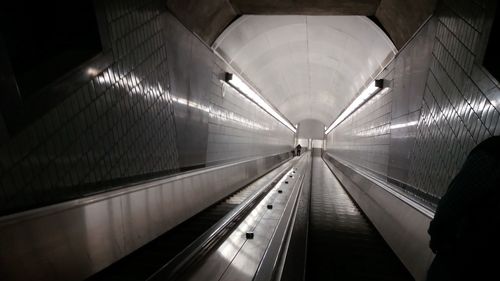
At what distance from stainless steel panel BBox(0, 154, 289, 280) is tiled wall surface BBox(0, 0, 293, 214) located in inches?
12.8

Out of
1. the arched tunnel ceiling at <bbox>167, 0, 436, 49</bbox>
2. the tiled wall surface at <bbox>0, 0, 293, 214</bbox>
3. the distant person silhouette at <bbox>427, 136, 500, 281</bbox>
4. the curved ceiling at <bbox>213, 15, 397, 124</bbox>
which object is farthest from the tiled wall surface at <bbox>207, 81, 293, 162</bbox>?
the distant person silhouette at <bbox>427, 136, 500, 281</bbox>

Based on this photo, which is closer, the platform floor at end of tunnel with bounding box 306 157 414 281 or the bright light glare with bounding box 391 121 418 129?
the platform floor at end of tunnel with bounding box 306 157 414 281

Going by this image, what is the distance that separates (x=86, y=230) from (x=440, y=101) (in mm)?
4343

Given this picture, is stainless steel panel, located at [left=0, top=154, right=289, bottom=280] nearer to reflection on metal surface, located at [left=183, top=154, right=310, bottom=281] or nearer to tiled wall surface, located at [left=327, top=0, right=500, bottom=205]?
reflection on metal surface, located at [left=183, top=154, right=310, bottom=281]

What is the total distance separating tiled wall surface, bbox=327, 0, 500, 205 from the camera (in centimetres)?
330

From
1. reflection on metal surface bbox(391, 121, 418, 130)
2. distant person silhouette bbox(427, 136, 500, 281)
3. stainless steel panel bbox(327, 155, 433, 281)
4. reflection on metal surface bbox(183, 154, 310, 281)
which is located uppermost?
reflection on metal surface bbox(391, 121, 418, 130)

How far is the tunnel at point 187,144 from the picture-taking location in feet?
9.30

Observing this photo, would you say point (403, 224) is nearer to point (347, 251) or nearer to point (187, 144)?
point (347, 251)

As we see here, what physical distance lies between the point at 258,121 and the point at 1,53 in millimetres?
13053

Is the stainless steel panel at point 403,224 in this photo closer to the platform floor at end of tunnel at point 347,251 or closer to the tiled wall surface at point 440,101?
the platform floor at end of tunnel at point 347,251

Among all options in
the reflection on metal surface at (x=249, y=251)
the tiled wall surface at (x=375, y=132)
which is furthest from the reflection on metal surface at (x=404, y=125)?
the reflection on metal surface at (x=249, y=251)

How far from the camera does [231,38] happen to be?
8336 mm

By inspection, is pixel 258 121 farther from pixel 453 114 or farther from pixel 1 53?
pixel 1 53

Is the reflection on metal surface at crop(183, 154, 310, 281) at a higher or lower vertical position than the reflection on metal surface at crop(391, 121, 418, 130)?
lower
